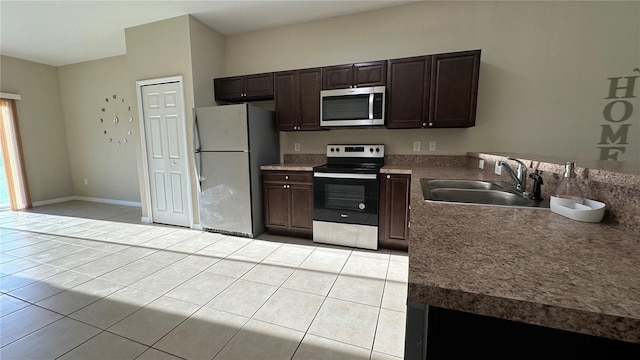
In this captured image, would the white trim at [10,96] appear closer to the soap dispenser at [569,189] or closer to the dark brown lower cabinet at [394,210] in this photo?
the dark brown lower cabinet at [394,210]

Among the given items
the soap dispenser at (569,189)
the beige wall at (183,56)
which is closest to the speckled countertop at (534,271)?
the soap dispenser at (569,189)

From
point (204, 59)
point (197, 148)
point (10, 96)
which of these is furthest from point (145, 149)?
point (10, 96)

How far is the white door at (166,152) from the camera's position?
352cm

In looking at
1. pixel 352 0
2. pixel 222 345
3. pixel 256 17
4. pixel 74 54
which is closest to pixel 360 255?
pixel 222 345

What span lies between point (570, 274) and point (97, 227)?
4.97 metres

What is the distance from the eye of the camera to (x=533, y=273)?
21.0 inches

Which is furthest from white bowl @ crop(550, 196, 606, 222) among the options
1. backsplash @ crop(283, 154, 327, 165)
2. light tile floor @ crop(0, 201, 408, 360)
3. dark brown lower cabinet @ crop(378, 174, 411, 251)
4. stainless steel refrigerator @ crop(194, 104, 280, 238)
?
stainless steel refrigerator @ crop(194, 104, 280, 238)

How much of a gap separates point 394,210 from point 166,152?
3.20 m

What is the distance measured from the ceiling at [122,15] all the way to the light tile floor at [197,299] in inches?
110

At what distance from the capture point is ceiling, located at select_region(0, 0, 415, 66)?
2.98m

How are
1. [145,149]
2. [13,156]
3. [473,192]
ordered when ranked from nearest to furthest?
[473,192]
[145,149]
[13,156]

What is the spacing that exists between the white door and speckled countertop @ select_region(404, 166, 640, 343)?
3570 millimetres

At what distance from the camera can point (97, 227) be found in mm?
3746

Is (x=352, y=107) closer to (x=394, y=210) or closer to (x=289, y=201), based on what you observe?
(x=394, y=210)
